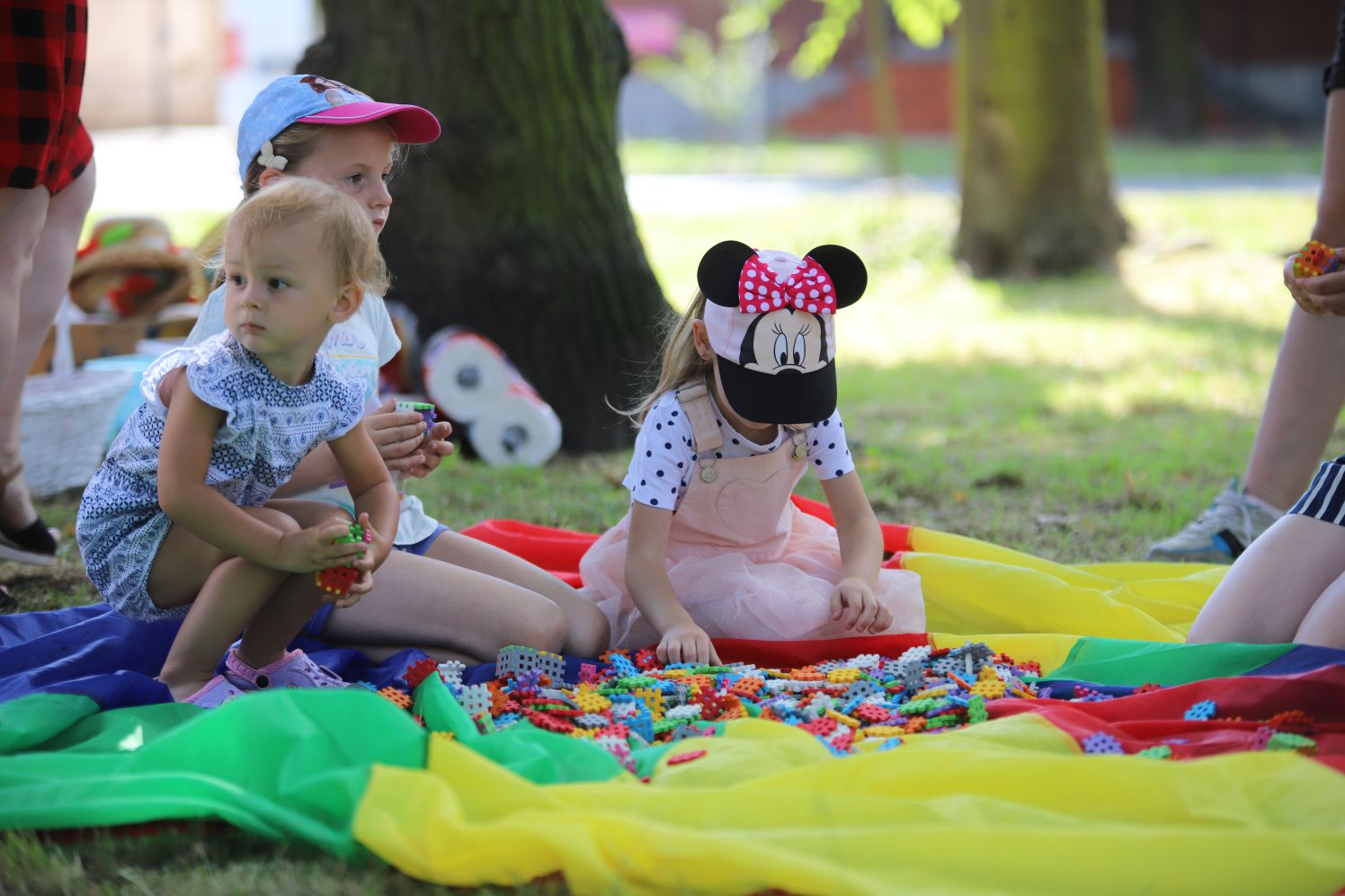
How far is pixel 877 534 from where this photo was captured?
3.03m

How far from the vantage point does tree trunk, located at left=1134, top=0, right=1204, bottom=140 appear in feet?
84.0

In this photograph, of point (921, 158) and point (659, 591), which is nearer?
point (659, 591)

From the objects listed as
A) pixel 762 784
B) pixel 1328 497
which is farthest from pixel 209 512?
pixel 1328 497

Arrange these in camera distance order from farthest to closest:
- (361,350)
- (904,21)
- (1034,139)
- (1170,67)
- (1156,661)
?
1. (1170,67)
2. (904,21)
3. (1034,139)
4. (361,350)
5. (1156,661)

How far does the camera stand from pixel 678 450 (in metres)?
2.90

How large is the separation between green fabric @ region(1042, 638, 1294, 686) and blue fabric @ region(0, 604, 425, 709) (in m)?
1.31

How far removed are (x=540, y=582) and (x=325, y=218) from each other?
40.2 inches

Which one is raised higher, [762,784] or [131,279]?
[131,279]

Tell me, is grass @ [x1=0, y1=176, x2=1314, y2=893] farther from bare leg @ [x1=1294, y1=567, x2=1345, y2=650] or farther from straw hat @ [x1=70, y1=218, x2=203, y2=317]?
straw hat @ [x1=70, y1=218, x2=203, y2=317]

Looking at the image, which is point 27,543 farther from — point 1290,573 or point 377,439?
point 1290,573

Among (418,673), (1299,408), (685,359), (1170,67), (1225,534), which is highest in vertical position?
(1170,67)

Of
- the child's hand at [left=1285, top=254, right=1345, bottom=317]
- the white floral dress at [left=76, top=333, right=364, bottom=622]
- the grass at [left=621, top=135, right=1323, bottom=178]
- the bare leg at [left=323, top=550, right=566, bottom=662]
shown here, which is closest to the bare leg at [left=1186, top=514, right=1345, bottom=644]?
the child's hand at [left=1285, top=254, right=1345, bottom=317]

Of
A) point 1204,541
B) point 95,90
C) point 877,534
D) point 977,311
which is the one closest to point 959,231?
point 977,311

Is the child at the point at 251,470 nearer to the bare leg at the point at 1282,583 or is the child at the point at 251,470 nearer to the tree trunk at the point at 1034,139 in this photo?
the bare leg at the point at 1282,583
